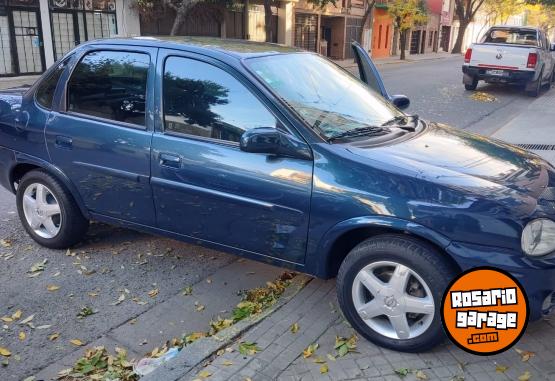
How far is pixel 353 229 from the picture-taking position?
122 inches

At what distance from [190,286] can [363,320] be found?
1446mm

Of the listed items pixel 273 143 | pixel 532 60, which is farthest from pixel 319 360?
pixel 532 60

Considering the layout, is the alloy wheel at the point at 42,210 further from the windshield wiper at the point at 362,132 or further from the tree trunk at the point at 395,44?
the tree trunk at the point at 395,44

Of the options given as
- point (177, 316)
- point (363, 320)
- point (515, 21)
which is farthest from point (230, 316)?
Answer: point (515, 21)

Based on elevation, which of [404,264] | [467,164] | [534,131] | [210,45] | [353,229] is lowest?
[534,131]

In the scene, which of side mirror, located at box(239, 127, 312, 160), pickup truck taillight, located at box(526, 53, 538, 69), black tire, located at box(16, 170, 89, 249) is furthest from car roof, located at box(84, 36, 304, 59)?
pickup truck taillight, located at box(526, 53, 538, 69)

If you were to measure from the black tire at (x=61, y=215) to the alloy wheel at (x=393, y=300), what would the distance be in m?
2.45

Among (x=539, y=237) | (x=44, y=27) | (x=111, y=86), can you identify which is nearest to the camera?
(x=539, y=237)

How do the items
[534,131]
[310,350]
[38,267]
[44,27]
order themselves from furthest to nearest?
[44,27]
[534,131]
[38,267]
[310,350]

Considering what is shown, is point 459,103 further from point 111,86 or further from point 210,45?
point 111,86

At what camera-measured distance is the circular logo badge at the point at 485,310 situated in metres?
2.74

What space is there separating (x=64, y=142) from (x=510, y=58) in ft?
45.8

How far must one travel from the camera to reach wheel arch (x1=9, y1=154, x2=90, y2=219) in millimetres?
4238

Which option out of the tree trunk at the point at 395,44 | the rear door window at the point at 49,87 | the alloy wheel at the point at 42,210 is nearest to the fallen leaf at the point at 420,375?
the alloy wheel at the point at 42,210
